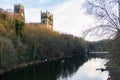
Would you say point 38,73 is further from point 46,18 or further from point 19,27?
point 46,18

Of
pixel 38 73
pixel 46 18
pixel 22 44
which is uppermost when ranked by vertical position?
pixel 46 18

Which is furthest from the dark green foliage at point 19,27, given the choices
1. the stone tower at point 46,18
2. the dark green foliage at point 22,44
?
the stone tower at point 46,18

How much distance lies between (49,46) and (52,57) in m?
3.80

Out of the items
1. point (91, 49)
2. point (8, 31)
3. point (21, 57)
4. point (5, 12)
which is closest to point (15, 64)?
point (21, 57)

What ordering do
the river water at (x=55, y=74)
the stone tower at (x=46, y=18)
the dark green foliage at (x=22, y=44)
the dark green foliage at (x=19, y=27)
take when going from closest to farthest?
the river water at (x=55, y=74) → the dark green foliage at (x=22, y=44) → the dark green foliage at (x=19, y=27) → the stone tower at (x=46, y=18)

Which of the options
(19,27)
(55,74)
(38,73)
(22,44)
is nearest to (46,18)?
(19,27)

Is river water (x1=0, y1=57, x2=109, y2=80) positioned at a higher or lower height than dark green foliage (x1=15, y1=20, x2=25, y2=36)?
lower

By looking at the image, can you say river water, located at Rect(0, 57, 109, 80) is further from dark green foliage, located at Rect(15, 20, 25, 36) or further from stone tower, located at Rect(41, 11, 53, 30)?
stone tower, located at Rect(41, 11, 53, 30)

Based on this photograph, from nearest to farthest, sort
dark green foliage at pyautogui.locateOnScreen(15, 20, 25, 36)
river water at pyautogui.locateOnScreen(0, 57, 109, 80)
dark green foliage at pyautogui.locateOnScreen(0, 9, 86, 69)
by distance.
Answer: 1. river water at pyautogui.locateOnScreen(0, 57, 109, 80)
2. dark green foliage at pyautogui.locateOnScreen(0, 9, 86, 69)
3. dark green foliage at pyautogui.locateOnScreen(15, 20, 25, 36)

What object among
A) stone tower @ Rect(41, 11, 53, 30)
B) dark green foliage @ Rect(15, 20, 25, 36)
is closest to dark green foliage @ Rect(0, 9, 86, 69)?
dark green foliage @ Rect(15, 20, 25, 36)

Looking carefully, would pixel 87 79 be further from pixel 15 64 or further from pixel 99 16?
pixel 99 16

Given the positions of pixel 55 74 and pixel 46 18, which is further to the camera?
pixel 46 18

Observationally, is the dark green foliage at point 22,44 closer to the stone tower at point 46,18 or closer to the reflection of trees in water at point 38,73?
the reflection of trees in water at point 38,73

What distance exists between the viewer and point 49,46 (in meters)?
62.3
